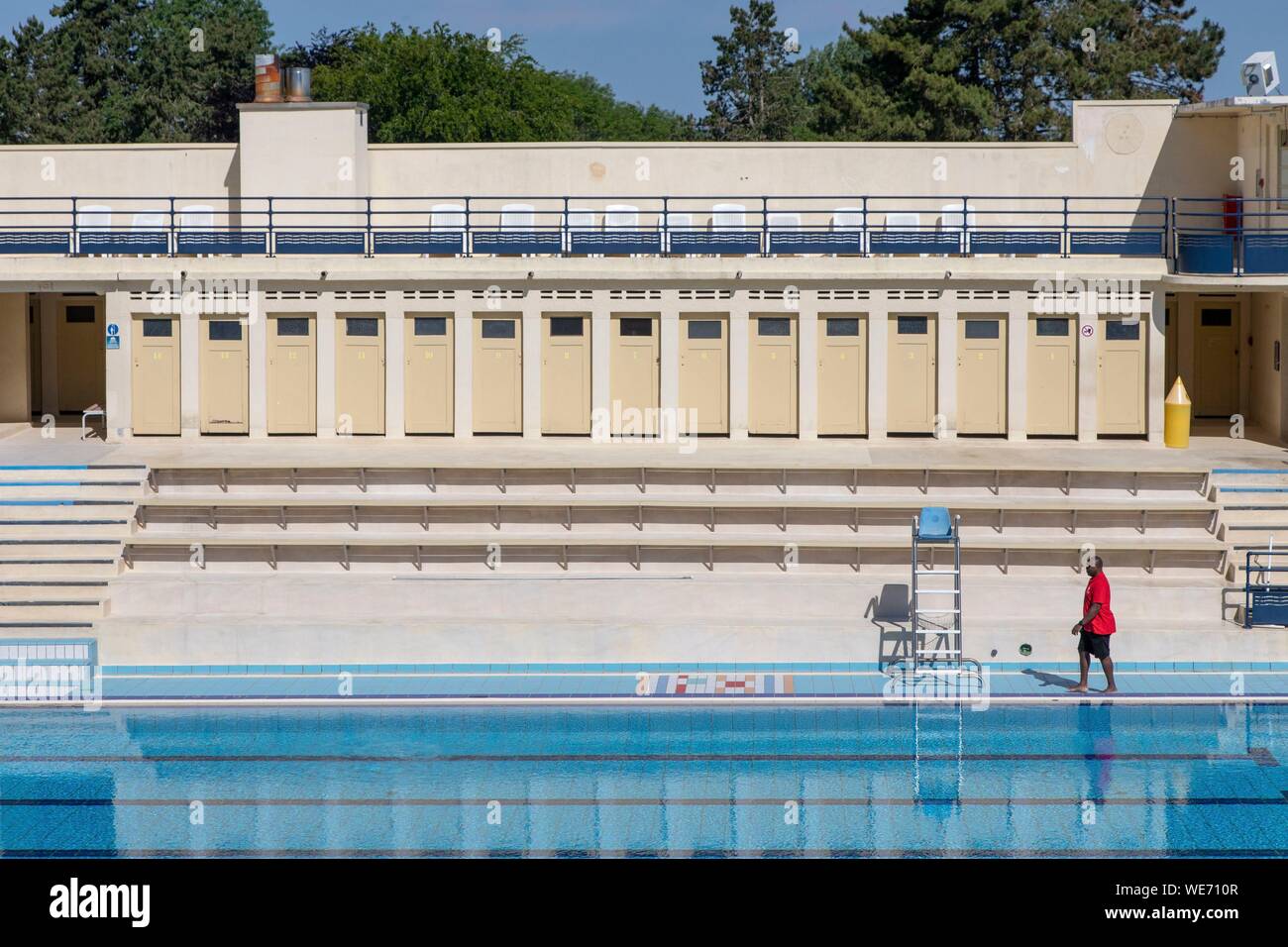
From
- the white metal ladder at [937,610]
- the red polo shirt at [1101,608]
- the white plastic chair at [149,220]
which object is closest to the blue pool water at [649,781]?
the red polo shirt at [1101,608]

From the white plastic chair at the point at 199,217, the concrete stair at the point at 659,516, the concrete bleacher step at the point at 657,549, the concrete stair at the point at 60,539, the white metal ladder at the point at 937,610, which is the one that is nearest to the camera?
the white metal ladder at the point at 937,610

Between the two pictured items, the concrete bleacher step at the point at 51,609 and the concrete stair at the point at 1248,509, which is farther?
the concrete stair at the point at 1248,509

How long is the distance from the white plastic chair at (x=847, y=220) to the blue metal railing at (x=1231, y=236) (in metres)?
5.27

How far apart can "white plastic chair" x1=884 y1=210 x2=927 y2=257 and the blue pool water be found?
1263 centimetres

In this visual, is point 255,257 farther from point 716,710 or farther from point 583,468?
point 716,710

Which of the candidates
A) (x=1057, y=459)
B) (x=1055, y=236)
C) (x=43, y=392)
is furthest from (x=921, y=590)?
(x=43, y=392)

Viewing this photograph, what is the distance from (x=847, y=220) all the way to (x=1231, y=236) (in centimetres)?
640

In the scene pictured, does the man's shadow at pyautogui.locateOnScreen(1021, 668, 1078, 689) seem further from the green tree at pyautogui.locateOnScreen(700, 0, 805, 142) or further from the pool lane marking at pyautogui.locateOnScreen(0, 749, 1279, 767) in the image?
the green tree at pyautogui.locateOnScreen(700, 0, 805, 142)

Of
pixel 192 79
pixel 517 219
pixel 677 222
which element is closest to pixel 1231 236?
pixel 677 222

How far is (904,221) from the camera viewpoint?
30953 mm

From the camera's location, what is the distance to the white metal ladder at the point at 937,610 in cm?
2209

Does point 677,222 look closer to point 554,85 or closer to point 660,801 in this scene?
point 660,801

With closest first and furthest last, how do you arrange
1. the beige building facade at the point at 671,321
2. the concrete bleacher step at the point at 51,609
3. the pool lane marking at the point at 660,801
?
the pool lane marking at the point at 660,801 < the concrete bleacher step at the point at 51,609 < the beige building facade at the point at 671,321

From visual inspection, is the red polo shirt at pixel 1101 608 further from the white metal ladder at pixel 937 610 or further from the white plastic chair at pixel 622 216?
the white plastic chair at pixel 622 216
